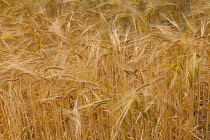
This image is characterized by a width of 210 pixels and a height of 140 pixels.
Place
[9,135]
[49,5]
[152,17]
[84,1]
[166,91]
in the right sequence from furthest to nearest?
[49,5] → [84,1] → [152,17] → [9,135] → [166,91]

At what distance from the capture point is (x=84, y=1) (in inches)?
183

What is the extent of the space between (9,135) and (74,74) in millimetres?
607

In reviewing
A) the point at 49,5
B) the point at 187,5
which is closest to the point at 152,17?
the point at 187,5

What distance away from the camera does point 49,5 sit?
523cm

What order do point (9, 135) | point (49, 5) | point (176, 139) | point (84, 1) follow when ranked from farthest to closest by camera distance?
point (49, 5), point (84, 1), point (9, 135), point (176, 139)

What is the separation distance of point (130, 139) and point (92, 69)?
46 centimetres

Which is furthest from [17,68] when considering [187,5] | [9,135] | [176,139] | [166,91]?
[187,5]

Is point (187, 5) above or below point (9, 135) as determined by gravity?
above

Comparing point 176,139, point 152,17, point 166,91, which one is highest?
point 152,17

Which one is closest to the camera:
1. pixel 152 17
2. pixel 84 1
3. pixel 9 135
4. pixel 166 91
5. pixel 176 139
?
pixel 166 91

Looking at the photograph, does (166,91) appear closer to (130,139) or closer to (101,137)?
(130,139)

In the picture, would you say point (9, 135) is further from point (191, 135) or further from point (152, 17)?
point (152, 17)

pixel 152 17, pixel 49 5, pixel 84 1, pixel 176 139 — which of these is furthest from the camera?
pixel 49 5

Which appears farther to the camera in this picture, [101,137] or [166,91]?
[101,137]
